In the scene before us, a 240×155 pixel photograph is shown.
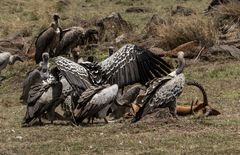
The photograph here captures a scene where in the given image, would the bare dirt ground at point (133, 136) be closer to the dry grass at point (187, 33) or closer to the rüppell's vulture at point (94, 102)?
the rüppell's vulture at point (94, 102)

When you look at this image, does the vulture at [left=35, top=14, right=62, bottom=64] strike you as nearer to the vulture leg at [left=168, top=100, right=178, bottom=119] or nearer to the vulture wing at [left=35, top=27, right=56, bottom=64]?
the vulture wing at [left=35, top=27, right=56, bottom=64]

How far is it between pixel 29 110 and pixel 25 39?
9015 millimetres

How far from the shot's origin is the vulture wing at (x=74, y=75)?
9694 millimetres

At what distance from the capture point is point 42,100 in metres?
9.38

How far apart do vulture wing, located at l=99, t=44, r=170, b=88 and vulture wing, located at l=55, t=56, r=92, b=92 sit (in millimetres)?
406

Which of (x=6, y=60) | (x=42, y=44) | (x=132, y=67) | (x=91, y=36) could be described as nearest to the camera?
(x=132, y=67)

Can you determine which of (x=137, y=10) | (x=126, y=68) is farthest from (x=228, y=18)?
(x=126, y=68)

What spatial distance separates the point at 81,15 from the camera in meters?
23.9

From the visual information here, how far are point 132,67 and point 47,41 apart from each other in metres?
4.48

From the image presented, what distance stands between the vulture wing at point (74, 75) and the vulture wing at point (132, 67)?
1.33 ft

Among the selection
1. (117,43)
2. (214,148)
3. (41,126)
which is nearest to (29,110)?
(41,126)

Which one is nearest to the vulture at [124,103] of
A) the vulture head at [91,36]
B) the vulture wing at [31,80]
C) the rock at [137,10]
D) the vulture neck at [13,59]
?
the vulture wing at [31,80]

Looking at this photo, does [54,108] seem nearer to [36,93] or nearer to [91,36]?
[36,93]

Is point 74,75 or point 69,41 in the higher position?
point 74,75
